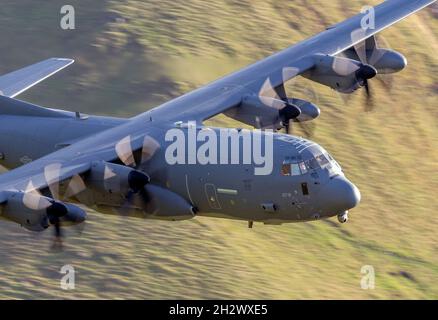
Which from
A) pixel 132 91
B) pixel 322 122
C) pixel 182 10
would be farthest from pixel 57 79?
pixel 322 122

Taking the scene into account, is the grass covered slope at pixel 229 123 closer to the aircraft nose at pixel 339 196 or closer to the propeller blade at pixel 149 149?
the propeller blade at pixel 149 149

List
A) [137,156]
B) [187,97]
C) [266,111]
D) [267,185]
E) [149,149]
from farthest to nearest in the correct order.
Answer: [187,97], [266,111], [137,156], [149,149], [267,185]

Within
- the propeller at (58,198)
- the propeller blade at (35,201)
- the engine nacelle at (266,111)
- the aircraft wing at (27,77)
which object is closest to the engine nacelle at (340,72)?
the engine nacelle at (266,111)

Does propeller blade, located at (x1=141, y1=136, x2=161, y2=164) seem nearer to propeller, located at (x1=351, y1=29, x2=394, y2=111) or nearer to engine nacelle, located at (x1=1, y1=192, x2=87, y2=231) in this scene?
engine nacelle, located at (x1=1, y1=192, x2=87, y2=231)

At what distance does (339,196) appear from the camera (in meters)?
40.7

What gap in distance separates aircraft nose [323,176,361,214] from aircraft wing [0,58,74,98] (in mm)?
14615

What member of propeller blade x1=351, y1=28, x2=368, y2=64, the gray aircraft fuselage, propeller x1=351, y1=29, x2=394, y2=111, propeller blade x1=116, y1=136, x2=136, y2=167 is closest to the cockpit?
the gray aircraft fuselage

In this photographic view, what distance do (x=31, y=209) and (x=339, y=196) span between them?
1064cm

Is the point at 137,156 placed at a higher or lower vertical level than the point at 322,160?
lower

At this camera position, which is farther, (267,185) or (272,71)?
(272,71)

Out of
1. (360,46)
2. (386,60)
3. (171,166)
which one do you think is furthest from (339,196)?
(360,46)

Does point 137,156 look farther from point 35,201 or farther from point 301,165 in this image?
point 301,165

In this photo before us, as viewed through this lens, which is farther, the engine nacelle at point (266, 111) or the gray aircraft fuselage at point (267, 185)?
the engine nacelle at point (266, 111)

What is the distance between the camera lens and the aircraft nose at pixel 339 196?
40.7 m
